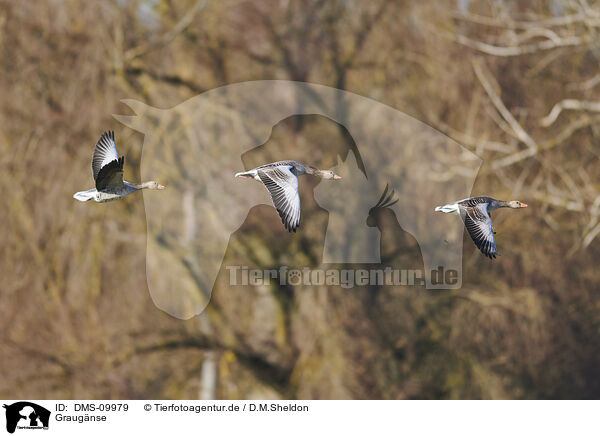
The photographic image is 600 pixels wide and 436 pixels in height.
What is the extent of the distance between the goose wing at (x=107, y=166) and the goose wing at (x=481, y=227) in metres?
A: 1.61

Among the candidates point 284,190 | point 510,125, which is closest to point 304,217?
point 510,125

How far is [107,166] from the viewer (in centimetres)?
322

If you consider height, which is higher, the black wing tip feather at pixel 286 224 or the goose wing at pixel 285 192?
the goose wing at pixel 285 192

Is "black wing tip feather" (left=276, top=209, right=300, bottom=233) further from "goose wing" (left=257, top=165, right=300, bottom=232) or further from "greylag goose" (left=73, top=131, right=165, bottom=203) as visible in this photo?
"greylag goose" (left=73, top=131, right=165, bottom=203)

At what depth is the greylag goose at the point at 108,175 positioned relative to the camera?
325 cm

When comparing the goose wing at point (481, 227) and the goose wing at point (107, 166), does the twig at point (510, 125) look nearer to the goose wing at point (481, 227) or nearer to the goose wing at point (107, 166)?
the goose wing at point (481, 227)

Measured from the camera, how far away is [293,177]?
3379mm
